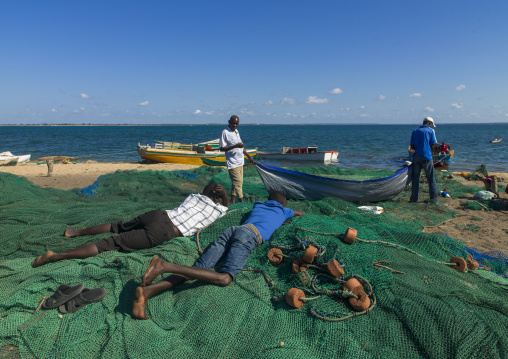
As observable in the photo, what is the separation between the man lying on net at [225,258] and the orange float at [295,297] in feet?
1.84

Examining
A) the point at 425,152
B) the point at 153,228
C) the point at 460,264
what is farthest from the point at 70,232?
the point at 425,152

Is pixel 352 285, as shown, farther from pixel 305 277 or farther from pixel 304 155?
pixel 304 155

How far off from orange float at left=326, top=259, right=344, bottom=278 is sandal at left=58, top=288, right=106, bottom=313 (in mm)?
1984

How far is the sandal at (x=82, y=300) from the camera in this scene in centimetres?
260

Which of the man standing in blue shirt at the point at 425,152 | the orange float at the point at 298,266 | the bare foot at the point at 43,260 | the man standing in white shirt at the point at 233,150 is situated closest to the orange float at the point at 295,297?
the orange float at the point at 298,266

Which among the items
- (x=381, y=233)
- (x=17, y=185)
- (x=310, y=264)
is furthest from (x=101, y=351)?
(x=17, y=185)

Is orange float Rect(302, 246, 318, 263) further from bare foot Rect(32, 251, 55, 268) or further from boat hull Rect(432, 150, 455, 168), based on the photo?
boat hull Rect(432, 150, 455, 168)

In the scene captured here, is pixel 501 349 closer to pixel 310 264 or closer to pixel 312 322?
pixel 312 322

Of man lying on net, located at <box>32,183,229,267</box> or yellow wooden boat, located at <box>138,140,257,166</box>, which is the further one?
yellow wooden boat, located at <box>138,140,257,166</box>

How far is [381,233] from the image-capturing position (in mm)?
3713

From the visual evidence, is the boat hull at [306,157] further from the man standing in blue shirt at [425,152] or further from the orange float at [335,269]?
the orange float at [335,269]

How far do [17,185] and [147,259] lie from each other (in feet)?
16.4

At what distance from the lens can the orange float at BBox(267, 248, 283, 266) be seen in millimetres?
3094

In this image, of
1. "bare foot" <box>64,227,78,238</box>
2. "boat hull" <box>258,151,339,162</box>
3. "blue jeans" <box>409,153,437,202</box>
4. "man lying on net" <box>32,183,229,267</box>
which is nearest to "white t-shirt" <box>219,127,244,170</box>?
"man lying on net" <box>32,183,229,267</box>
